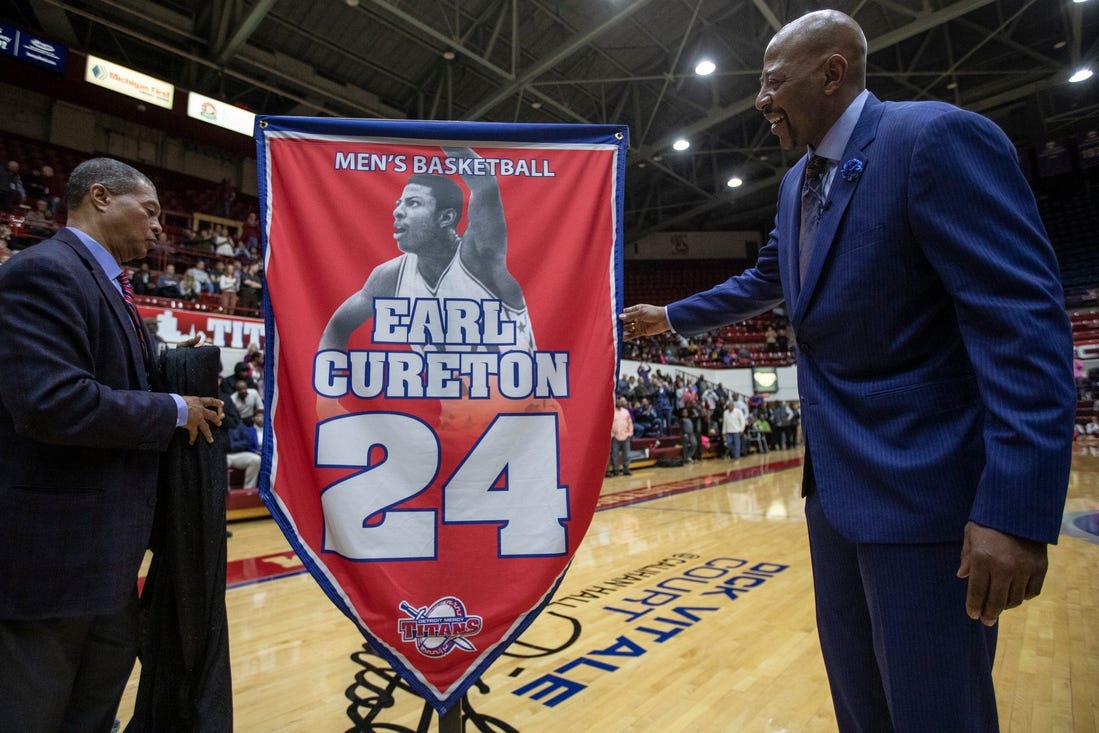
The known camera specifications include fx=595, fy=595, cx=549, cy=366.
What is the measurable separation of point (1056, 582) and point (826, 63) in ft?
12.7

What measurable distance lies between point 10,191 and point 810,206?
10.7m

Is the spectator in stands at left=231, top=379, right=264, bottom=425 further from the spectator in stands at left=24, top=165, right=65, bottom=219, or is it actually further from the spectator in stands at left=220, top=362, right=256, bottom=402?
the spectator in stands at left=24, top=165, right=65, bottom=219

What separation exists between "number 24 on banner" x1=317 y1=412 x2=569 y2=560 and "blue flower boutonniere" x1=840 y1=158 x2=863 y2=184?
34.5 inches

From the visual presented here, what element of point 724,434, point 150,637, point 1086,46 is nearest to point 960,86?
point 1086,46

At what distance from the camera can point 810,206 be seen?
1.21 metres

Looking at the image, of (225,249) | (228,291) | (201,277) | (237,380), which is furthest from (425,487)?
(225,249)

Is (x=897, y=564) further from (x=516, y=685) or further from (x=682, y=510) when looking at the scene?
(x=682, y=510)

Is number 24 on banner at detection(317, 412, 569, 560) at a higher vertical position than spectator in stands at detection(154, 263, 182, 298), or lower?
lower

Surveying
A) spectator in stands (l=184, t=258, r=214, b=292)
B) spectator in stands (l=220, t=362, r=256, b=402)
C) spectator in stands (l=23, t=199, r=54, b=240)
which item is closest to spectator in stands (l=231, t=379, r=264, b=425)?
spectator in stands (l=220, t=362, r=256, b=402)

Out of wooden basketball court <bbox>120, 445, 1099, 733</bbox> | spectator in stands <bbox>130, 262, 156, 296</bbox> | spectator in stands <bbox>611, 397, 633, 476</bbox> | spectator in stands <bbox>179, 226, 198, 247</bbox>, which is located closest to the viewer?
wooden basketball court <bbox>120, 445, 1099, 733</bbox>

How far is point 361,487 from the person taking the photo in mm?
1466

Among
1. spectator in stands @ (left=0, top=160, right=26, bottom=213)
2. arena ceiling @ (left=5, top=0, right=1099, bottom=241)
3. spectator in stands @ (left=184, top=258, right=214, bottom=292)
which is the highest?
arena ceiling @ (left=5, top=0, right=1099, bottom=241)

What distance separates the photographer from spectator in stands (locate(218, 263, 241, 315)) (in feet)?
28.5

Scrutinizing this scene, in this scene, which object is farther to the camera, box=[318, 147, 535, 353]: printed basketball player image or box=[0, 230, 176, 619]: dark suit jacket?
box=[318, 147, 535, 353]: printed basketball player image
